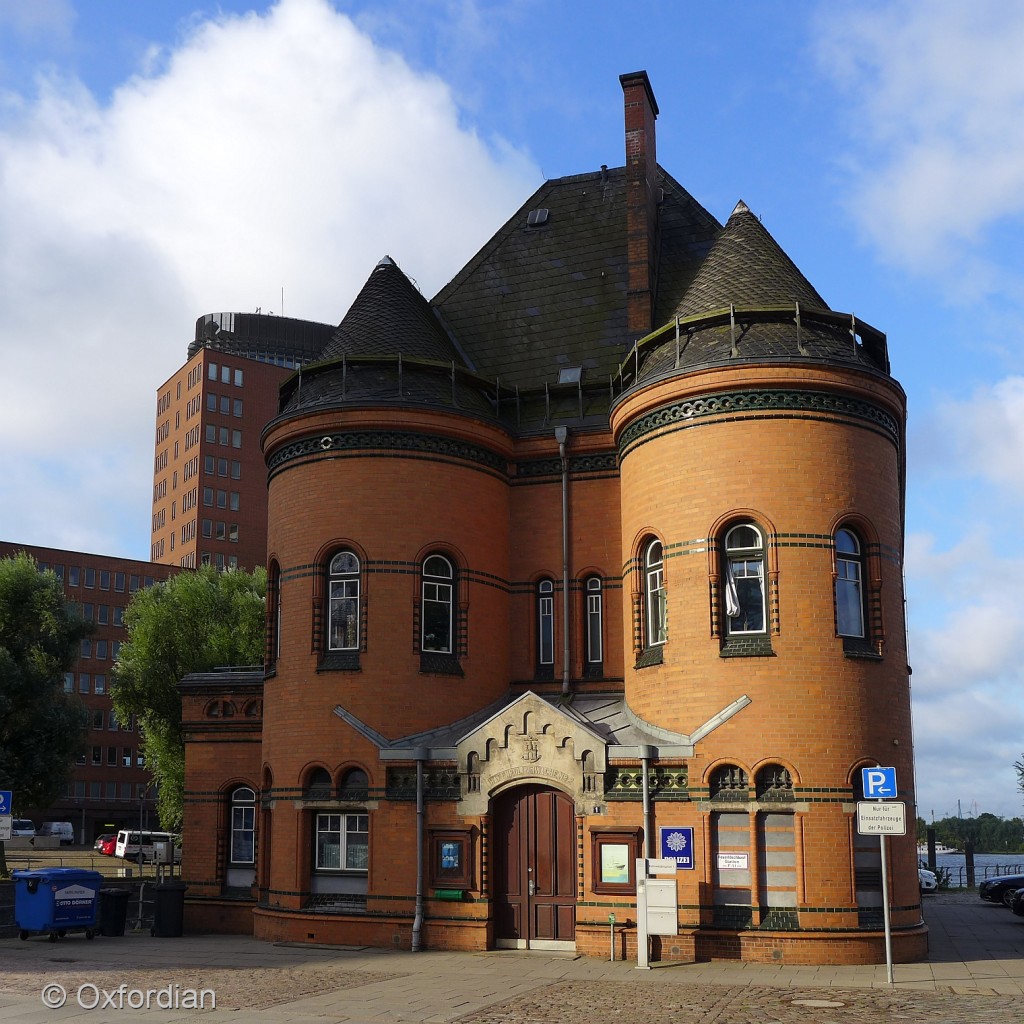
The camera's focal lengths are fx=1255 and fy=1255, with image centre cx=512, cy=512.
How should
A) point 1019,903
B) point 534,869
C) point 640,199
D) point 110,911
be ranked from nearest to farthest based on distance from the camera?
point 534,869 < point 110,911 < point 640,199 < point 1019,903

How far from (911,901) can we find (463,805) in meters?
7.41

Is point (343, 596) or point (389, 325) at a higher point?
point (389, 325)

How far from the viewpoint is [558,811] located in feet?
68.8

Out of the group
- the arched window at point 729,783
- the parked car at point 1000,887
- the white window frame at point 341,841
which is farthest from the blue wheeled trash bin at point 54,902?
the parked car at point 1000,887

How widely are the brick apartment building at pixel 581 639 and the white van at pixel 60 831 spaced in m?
64.9

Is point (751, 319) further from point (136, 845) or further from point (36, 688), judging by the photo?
point (136, 845)

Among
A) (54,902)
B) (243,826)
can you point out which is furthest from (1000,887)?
(54,902)

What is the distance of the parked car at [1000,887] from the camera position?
31.8 meters

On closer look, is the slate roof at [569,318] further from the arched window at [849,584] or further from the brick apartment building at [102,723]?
the brick apartment building at [102,723]

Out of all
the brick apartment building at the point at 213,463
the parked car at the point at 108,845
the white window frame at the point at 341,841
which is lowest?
the parked car at the point at 108,845

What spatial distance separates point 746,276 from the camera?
75.6ft

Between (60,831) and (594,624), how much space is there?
7190 centimetres

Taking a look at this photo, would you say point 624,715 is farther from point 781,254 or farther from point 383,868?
point 781,254

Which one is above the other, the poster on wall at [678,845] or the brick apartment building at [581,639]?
the brick apartment building at [581,639]
